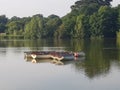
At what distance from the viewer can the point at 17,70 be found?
35.7 m

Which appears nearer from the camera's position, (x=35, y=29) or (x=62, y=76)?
(x=62, y=76)

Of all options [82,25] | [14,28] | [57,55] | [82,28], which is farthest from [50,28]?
[57,55]

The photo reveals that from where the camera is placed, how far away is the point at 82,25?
324 ft

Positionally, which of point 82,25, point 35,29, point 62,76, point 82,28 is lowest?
point 62,76

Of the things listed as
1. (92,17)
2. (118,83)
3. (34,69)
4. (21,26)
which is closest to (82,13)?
(92,17)

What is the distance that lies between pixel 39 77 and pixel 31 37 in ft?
267

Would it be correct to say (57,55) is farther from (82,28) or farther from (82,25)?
(82,25)

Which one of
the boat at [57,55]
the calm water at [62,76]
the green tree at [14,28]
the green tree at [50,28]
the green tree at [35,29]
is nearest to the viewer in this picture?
the calm water at [62,76]

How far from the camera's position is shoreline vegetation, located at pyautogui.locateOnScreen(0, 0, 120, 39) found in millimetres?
96500

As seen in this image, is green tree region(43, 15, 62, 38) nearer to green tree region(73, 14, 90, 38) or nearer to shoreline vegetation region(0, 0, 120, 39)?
shoreline vegetation region(0, 0, 120, 39)

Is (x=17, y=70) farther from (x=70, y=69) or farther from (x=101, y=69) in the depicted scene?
(x=101, y=69)

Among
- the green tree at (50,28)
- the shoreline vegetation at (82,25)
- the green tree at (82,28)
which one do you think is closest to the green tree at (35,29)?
the shoreline vegetation at (82,25)

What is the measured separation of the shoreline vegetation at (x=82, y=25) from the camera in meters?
96.5

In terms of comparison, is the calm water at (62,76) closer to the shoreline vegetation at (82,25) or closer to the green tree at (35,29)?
the shoreline vegetation at (82,25)
